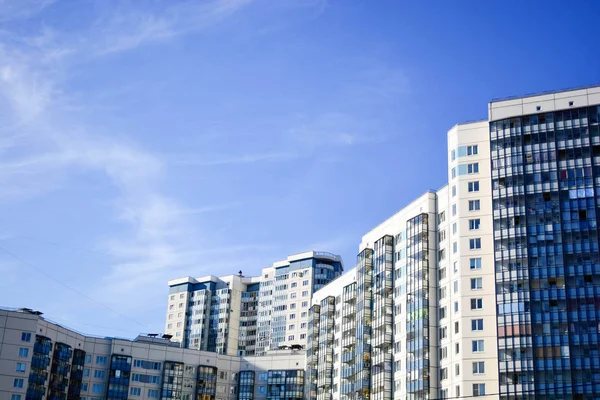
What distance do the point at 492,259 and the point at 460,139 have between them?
1996 cm

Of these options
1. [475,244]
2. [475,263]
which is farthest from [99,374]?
[475,244]

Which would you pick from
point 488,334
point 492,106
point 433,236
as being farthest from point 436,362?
point 492,106

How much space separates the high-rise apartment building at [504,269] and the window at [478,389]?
137mm

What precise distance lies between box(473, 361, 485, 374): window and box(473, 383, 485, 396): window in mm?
1764

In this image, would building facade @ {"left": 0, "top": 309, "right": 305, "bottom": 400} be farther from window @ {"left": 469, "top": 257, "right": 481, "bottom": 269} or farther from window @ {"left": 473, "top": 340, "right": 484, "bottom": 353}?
window @ {"left": 469, "top": 257, "right": 481, "bottom": 269}

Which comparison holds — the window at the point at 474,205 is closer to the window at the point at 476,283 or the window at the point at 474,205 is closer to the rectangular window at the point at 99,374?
the window at the point at 476,283

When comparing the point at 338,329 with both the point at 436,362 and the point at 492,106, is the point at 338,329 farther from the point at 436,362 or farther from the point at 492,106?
the point at 492,106

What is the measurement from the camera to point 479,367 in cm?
11625

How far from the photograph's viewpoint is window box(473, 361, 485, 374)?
381ft

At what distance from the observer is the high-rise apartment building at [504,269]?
370 feet

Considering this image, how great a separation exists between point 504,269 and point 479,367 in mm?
14232

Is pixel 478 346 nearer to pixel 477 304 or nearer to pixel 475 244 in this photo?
pixel 477 304

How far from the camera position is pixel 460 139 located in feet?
424

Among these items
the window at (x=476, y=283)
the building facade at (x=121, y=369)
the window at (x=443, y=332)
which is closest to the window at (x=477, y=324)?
the window at (x=476, y=283)
